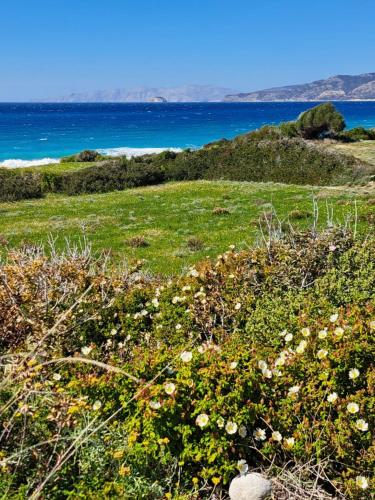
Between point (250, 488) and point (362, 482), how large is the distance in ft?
2.54

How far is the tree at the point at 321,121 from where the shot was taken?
44.3m

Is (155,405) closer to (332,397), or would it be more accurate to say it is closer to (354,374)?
(332,397)

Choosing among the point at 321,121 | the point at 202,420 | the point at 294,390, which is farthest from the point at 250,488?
the point at 321,121

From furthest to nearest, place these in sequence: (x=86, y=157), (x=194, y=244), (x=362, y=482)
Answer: (x=86, y=157) < (x=194, y=244) < (x=362, y=482)

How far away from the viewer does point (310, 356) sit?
164 inches

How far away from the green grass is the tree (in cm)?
1837

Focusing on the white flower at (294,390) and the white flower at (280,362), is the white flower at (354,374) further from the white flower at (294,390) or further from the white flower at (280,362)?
the white flower at (280,362)

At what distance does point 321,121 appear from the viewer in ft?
146

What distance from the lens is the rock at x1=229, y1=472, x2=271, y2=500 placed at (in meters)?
3.46

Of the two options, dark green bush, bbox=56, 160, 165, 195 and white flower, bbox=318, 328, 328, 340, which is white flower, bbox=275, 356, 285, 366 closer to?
white flower, bbox=318, 328, 328, 340

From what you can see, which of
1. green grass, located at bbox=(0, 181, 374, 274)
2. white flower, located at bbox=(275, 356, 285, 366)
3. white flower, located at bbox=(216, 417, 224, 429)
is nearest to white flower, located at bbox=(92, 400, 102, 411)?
white flower, located at bbox=(216, 417, 224, 429)

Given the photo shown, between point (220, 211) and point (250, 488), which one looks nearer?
point (250, 488)

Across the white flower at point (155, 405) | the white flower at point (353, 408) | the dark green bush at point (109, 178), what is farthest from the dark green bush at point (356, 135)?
the white flower at point (155, 405)

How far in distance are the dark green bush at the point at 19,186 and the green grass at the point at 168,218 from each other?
6.45 feet
